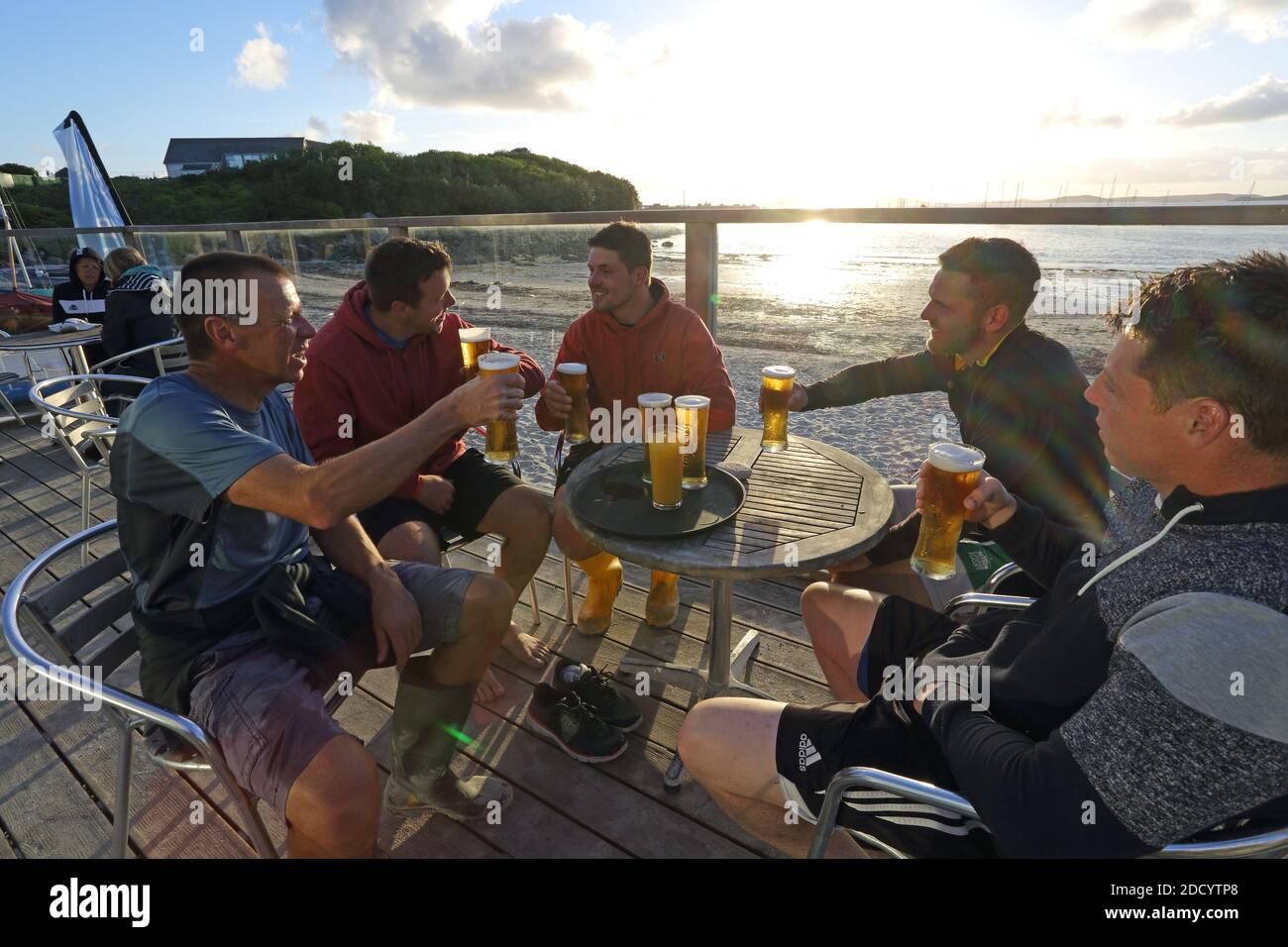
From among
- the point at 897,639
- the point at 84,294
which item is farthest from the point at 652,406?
the point at 84,294

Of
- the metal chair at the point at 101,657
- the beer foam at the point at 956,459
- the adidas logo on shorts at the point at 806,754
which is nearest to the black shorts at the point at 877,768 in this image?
the adidas logo on shorts at the point at 806,754

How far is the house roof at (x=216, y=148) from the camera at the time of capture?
6084 cm

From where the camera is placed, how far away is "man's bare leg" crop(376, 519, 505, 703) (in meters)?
2.25

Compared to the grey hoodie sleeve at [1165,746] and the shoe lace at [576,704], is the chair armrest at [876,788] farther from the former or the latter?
the shoe lace at [576,704]

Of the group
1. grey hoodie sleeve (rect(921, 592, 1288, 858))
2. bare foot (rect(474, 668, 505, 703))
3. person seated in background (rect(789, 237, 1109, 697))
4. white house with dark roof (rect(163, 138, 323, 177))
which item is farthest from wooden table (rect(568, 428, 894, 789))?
white house with dark roof (rect(163, 138, 323, 177))

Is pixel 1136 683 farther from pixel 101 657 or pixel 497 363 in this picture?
pixel 101 657

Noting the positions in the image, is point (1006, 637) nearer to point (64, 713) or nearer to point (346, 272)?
point (64, 713)

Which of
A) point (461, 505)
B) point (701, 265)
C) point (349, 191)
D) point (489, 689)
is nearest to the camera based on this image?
point (489, 689)

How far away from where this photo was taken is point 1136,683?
88 cm

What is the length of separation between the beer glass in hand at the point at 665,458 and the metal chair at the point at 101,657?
113cm

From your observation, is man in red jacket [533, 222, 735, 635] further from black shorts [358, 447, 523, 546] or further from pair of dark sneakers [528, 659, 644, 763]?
pair of dark sneakers [528, 659, 644, 763]

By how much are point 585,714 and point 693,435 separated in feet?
3.17

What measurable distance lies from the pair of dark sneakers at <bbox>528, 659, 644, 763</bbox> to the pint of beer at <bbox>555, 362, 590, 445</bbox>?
0.85 metres
